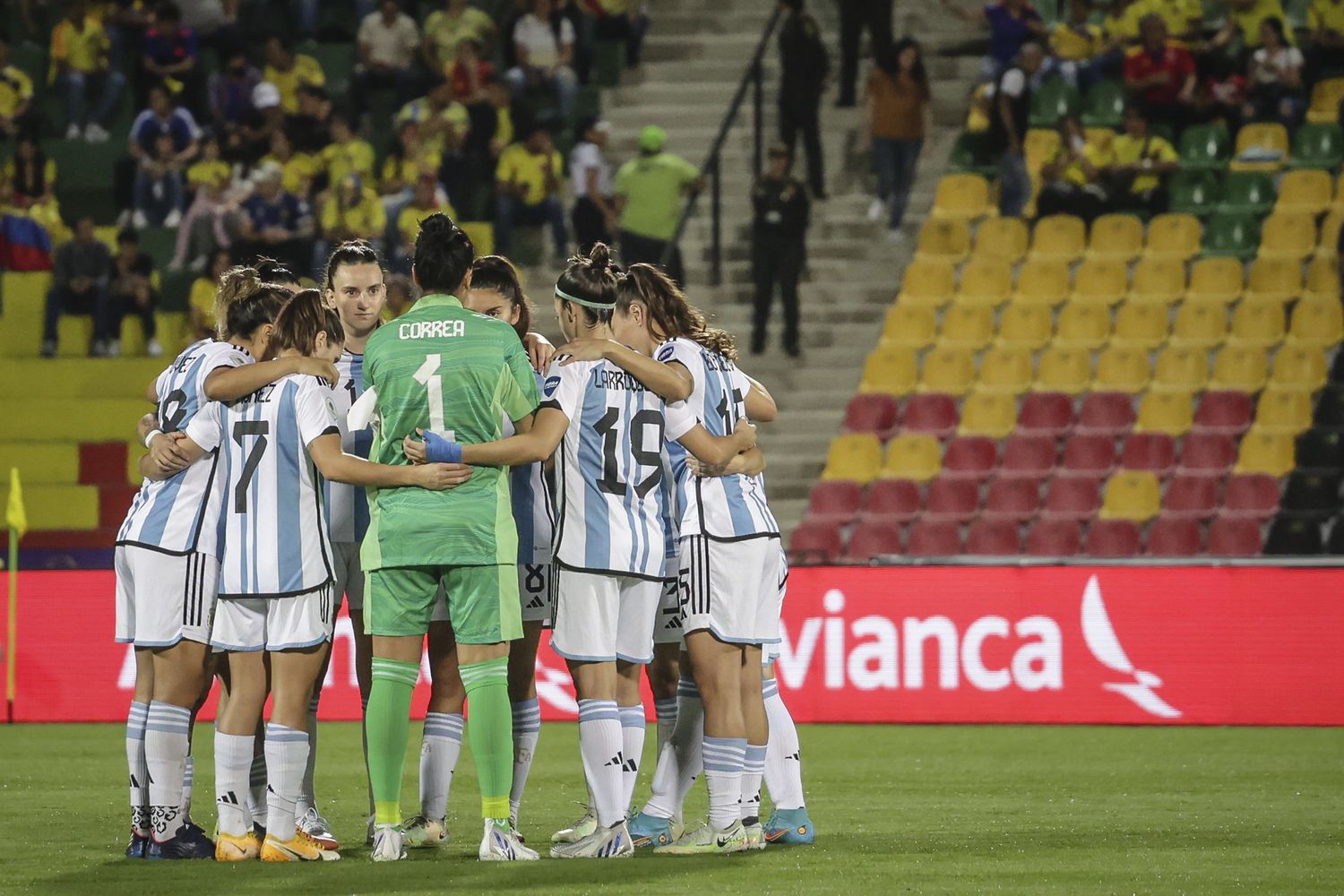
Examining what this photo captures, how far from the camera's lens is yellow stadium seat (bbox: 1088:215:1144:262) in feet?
57.0

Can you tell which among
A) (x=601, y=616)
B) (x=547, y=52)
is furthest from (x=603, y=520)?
(x=547, y=52)

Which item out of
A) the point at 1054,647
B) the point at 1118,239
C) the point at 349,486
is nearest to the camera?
the point at 349,486

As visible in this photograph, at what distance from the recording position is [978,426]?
16.5m

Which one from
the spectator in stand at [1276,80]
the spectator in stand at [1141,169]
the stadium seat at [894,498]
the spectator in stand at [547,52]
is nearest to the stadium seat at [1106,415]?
the stadium seat at [894,498]

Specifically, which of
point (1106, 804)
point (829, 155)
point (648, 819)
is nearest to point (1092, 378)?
point (829, 155)

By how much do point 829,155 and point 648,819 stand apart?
12776 mm

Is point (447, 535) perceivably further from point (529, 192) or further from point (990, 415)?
point (529, 192)

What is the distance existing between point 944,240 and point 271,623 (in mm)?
12065

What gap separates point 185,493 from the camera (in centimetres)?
736

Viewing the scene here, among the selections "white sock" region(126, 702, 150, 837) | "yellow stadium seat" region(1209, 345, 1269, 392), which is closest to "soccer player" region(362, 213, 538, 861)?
"white sock" region(126, 702, 150, 837)

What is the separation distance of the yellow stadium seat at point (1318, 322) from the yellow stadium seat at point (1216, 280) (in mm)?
579

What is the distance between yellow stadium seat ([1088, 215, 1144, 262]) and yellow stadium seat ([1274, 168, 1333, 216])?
4.05 feet

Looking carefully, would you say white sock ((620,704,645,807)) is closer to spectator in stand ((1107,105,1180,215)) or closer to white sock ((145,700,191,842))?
white sock ((145,700,191,842))

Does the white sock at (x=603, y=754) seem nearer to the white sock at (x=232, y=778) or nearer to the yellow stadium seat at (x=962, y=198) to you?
the white sock at (x=232, y=778)
